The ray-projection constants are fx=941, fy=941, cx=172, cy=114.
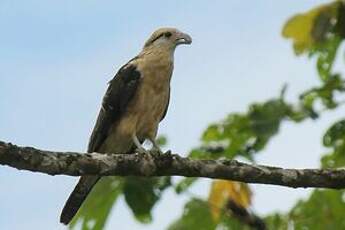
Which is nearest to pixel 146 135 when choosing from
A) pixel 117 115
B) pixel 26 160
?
pixel 117 115

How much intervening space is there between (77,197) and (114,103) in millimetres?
1172

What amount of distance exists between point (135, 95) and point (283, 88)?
2757mm

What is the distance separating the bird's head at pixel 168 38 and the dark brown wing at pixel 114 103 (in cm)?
43

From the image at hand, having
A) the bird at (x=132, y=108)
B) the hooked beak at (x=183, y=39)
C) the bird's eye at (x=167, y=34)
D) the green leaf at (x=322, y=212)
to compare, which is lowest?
the green leaf at (x=322, y=212)

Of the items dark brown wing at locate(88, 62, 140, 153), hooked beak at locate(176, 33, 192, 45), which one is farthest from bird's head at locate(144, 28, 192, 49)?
dark brown wing at locate(88, 62, 140, 153)

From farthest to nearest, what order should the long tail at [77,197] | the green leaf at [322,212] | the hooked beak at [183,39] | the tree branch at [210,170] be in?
the hooked beak at [183,39] → the long tail at [77,197] → the green leaf at [322,212] → the tree branch at [210,170]

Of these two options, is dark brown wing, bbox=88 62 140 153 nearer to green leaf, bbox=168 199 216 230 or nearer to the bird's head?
the bird's head

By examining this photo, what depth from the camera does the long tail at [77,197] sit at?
663 cm

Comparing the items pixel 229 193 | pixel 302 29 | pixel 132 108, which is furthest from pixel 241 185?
pixel 132 108

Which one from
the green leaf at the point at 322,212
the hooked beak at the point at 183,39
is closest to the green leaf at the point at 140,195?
the green leaf at the point at 322,212

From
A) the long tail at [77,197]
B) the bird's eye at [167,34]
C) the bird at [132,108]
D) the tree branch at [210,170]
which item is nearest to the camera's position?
the tree branch at [210,170]

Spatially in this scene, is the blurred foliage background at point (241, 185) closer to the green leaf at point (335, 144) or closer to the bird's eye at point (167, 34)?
the green leaf at point (335, 144)

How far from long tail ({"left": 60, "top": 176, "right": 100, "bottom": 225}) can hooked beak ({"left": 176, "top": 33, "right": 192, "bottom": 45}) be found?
185 cm

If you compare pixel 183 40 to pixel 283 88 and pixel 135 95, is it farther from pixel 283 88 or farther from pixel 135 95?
pixel 283 88
